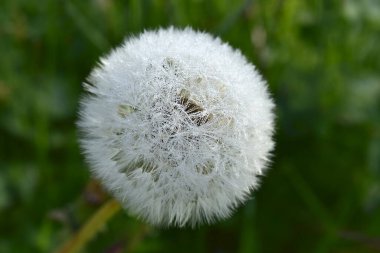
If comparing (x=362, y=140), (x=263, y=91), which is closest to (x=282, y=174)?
(x=362, y=140)

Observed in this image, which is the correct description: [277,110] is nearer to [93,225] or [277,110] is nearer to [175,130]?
[93,225]

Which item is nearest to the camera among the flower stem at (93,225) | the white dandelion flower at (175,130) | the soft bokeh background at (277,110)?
the white dandelion flower at (175,130)

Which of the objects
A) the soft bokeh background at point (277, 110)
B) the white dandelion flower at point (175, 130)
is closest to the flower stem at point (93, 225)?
the white dandelion flower at point (175, 130)

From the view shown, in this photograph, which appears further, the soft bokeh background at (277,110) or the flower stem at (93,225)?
the soft bokeh background at (277,110)

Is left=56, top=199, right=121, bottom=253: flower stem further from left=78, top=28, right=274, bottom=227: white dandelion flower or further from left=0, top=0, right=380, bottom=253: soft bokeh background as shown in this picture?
left=0, top=0, right=380, bottom=253: soft bokeh background

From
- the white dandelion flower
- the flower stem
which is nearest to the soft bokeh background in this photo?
the flower stem

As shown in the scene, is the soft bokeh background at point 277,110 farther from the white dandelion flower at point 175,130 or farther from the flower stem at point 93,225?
the white dandelion flower at point 175,130
